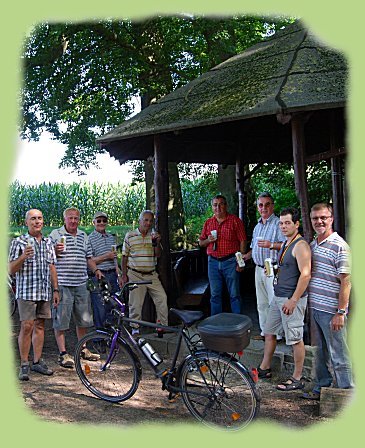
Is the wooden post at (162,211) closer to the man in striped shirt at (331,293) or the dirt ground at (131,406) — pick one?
the dirt ground at (131,406)

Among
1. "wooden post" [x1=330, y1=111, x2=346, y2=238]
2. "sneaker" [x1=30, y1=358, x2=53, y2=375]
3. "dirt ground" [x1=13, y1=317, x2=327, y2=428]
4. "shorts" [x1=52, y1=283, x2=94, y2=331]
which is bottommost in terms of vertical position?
"dirt ground" [x1=13, y1=317, x2=327, y2=428]

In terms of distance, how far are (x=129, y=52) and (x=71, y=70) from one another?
178 cm

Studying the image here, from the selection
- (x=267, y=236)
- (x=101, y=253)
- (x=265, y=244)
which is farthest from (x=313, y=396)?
(x=101, y=253)

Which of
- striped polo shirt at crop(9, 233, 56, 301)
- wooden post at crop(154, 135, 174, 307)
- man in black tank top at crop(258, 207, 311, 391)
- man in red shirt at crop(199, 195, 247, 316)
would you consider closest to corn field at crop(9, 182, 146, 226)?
wooden post at crop(154, 135, 174, 307)

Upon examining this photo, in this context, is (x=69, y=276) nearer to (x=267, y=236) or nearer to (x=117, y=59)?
(x=267, y=236)

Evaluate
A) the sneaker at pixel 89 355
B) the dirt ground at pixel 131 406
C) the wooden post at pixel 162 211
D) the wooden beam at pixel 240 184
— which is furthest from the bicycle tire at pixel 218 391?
the wooden beam at pixel 240 184

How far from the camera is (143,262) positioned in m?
7.50

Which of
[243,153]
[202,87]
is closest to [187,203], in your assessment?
[243,153]

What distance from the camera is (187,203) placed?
29.5 meters

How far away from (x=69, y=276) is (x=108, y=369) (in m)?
1.51

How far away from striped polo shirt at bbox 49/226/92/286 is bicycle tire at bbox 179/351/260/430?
238 cm

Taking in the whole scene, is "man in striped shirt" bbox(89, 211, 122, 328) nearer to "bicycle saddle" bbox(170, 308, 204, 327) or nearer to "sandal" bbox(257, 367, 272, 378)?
"sandal" bbox(257, 367, 272, 378)

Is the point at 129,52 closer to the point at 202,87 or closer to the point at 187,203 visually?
the point at 202,87

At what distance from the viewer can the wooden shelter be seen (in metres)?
6.25
